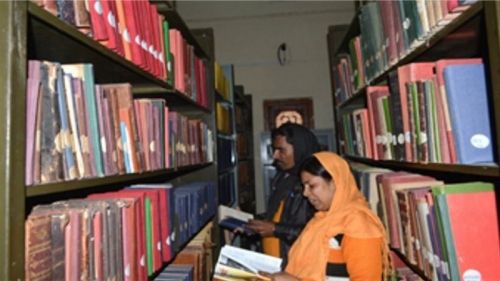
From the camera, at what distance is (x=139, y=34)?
1275 millimetres

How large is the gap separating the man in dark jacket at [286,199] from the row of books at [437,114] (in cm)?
63

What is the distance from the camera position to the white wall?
4.97 metres

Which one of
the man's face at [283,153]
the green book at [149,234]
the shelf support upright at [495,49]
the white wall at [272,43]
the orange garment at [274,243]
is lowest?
the orange garment at [274,243]

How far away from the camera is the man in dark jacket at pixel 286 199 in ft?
6.93

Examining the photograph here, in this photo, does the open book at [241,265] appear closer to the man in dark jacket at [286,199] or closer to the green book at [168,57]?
the man in dark jacket at [286,199]

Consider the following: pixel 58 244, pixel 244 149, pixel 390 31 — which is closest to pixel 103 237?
pixel 58 244

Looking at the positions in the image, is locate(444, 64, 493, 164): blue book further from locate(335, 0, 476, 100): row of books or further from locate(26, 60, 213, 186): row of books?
locate(26, 60, 213, 186): row of books

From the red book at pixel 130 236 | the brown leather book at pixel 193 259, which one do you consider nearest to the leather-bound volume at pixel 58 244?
the red book at pixel 130 236

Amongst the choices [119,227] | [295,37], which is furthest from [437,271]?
[295,37]

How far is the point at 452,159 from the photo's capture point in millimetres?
1042

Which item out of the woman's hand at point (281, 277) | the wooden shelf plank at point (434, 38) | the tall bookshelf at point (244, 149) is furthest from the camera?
the tall bookshelf at point (244, 149)

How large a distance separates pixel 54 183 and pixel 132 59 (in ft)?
1.90

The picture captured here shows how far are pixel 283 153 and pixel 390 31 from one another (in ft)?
3.49

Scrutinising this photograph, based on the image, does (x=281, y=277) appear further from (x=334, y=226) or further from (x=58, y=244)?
(x=58, y=244)
